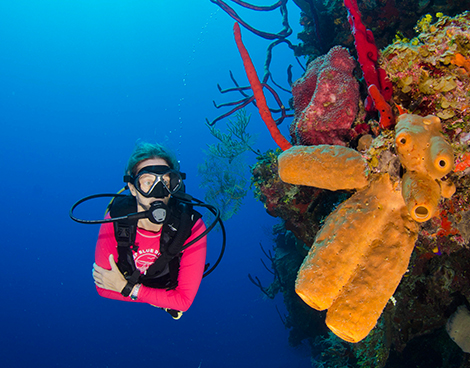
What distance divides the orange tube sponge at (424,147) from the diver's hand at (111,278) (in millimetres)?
3282

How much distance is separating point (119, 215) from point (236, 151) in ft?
17.0

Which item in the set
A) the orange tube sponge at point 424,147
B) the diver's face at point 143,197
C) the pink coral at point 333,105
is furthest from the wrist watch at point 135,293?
the orange tube sponge at point 424,147

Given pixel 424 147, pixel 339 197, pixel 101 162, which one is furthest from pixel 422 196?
pixel 101 162

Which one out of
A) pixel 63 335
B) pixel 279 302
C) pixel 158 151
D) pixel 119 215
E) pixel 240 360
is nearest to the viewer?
pixel 119 215

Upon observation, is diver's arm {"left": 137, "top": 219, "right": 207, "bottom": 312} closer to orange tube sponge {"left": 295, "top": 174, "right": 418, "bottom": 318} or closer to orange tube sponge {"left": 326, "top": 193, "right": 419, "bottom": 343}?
orange tube sponge {"left": 295, "top": 174, "right": 418, "bottom": 318}

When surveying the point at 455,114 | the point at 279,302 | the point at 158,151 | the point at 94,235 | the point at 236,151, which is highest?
the point at 158,151

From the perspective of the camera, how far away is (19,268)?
55.2 metres

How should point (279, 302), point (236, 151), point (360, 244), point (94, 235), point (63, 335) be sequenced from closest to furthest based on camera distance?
point (360, 244) < point (236, 151) < point (279, 302) < point (63, 335) < point (94, 235)

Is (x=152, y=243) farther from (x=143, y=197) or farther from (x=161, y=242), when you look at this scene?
(x=143, y=197)

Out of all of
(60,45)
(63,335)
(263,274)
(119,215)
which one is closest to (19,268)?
(63,335)

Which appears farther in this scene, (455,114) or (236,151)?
(236,151)

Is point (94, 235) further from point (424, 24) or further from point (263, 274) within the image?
A: point (424, 24)

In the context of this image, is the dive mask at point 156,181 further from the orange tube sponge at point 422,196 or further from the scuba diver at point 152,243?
the orange tube sponge at point 422,196

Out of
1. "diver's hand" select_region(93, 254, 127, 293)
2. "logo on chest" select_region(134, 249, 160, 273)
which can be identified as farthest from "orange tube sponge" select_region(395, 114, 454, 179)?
"diver's hand" select_region(93, 254, 127, 293)
